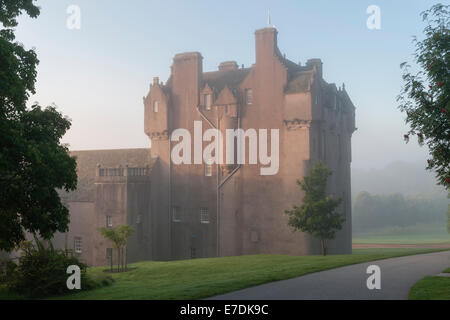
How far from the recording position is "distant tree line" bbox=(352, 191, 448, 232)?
432 ft

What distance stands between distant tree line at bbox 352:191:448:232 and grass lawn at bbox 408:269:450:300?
115136 mm

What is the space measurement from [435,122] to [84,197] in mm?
40813

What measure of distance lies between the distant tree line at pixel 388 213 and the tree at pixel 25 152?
12150 centimetres

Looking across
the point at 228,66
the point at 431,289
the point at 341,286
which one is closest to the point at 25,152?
the point at 341,286

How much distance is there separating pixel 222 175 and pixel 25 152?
102 feet

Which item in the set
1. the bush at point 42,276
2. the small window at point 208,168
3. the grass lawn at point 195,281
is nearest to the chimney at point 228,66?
the small window at point 208,168

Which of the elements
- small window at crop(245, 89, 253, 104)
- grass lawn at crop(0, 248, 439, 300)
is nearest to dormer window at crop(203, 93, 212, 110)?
small window at crop(245, 89, 253, 104)

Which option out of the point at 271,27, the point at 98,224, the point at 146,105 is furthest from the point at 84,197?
the point at 271,27

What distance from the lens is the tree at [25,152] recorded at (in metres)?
16.1

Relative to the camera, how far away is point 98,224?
1836 inches

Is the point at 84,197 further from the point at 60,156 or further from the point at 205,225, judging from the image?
the point at 60,156

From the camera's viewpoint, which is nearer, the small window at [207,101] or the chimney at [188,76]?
the small window at [207,101]

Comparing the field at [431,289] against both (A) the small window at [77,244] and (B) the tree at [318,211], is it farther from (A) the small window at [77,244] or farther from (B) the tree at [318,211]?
(A) the small window at [77,244]
